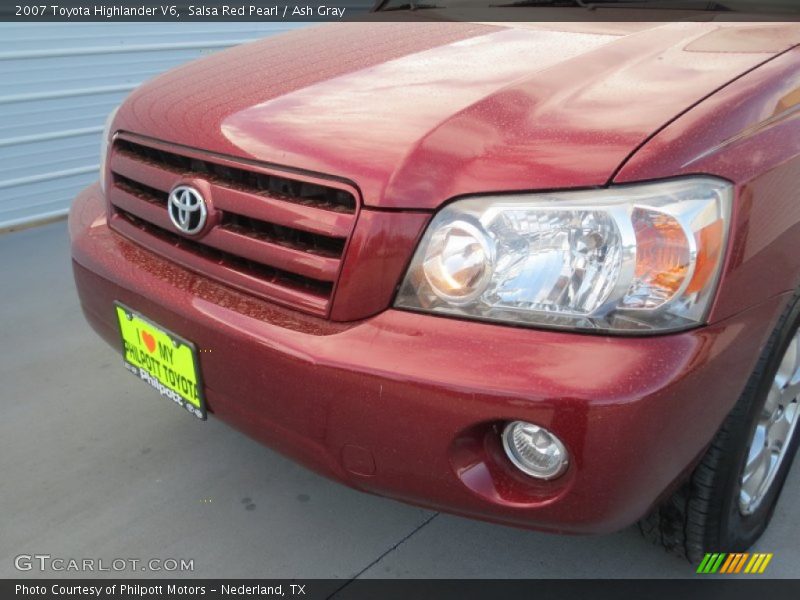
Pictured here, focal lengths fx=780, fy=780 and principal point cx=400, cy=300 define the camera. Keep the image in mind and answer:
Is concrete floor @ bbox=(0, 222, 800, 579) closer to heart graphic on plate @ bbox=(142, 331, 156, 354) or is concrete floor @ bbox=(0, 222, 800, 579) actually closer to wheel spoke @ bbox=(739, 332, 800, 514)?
wheel spoke @ bbox=(739, 332, 800, 514)

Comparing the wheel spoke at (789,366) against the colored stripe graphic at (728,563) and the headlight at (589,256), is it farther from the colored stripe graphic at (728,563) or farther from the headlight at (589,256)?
the headlight at (589,256)

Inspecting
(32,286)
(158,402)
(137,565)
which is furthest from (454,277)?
(32,286)

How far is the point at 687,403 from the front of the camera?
133cm

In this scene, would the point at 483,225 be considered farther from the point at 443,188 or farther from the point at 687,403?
the point at 687,403

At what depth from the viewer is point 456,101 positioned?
62.4 inches

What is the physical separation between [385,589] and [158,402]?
1146 millimetres

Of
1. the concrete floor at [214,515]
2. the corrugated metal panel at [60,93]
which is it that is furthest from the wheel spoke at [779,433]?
the corrugated metal panel at [60,93]

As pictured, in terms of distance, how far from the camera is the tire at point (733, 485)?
5.04 feet

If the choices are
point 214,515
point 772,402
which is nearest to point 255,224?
point 214,515

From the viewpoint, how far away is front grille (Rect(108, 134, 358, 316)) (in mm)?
1521

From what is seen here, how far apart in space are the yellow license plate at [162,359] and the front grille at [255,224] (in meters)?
0.17

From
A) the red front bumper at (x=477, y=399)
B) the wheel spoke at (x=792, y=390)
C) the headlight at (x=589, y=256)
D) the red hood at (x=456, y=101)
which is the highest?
the red hood at (x=456, y=101)

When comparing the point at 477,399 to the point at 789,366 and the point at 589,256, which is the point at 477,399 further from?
the point at 789,366

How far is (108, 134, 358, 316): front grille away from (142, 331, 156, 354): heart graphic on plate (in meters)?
0.19
